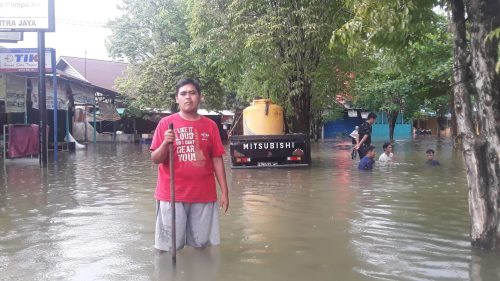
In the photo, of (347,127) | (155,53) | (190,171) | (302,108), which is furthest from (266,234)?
(347,127)

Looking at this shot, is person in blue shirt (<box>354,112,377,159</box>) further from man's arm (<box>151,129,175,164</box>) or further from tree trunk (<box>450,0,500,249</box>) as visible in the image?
man's arm (<box>151,129,175,164</box>)

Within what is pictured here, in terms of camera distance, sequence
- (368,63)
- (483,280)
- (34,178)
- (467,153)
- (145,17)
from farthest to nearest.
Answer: (145,17) → (368,63) → (34,178) → (467,153) → (483,280)

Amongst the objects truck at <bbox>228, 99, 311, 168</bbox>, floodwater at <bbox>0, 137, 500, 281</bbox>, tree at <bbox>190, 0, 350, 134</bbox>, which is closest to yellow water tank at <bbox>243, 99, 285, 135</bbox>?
truck at <bbox>228, 99, 311, 168</bbox>

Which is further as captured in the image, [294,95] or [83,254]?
[294,95]

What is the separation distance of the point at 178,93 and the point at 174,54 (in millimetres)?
26371

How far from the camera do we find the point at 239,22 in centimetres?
1552

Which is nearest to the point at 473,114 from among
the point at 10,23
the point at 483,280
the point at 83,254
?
the point at 483,280

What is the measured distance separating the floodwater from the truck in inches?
111

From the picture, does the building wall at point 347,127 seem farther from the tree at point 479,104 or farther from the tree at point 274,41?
the tree at point 479,104

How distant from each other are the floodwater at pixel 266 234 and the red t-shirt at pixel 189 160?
680 millimetres

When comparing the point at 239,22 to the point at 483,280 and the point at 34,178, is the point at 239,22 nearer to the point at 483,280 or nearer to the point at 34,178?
the point at 34,178

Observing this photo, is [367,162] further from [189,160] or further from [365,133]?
[189,160]

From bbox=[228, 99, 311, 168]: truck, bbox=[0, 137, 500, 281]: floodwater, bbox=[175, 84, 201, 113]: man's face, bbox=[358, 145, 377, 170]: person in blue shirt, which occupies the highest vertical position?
bbox=[175, 84, 201, 113]: man's face

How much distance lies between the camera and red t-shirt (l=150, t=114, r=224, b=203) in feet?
14.9
